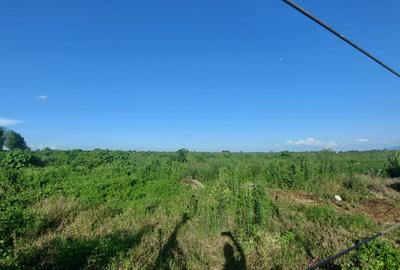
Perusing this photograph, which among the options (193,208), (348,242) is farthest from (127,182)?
(348,242)

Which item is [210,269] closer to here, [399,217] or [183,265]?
[183,265]

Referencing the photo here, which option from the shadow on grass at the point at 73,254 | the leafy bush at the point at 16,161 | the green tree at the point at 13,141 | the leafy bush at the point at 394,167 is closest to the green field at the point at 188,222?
the shadow on grass at the point at 73,254

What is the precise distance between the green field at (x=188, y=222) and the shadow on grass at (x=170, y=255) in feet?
0.06

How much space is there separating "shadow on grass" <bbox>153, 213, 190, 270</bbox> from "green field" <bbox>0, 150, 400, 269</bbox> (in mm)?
19

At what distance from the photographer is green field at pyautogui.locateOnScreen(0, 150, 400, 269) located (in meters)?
5.14

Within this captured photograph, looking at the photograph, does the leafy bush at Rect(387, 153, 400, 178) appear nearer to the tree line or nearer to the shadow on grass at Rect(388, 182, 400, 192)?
the shadow on grass at Rect(388, 182, 400, 192)

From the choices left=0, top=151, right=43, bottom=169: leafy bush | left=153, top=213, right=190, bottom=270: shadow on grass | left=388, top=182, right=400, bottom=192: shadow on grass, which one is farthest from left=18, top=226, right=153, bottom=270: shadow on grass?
left=388, top=182, right=400, bottom=192: shadow on grass

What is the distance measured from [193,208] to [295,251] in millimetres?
2981

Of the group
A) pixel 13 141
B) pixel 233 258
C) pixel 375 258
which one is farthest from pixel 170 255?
pixel 13 141

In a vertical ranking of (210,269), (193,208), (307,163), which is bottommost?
(210,269)

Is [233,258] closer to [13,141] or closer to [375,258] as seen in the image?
[375,258]

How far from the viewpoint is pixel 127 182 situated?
461 inches

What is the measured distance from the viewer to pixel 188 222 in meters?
7.24

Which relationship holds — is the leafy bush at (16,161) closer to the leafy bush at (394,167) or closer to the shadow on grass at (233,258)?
the shadow on grass at (233,258)
